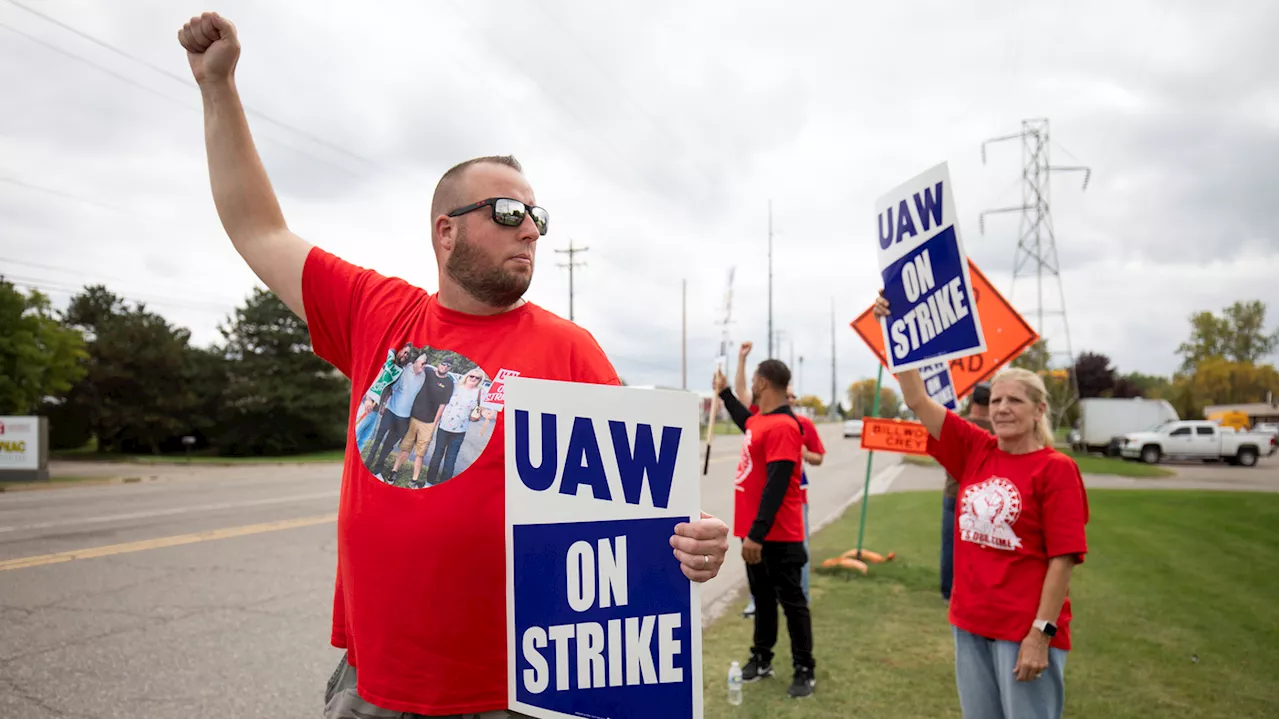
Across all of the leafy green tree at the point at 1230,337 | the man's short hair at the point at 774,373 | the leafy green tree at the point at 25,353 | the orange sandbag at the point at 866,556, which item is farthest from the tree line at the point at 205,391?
the leafy green tree at the point at 1230,337

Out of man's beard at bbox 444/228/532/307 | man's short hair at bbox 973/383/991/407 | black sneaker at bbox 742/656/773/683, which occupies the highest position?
man's beard at bbox 444/228/532/307

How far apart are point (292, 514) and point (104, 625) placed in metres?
6.89

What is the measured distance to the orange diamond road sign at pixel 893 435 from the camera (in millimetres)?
8328

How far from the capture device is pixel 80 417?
1614 inches

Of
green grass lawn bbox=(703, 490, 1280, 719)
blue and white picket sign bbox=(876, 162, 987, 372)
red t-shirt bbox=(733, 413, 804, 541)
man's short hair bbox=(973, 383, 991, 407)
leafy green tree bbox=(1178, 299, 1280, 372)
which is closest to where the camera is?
blue and white picket sign bbox=(876, 162, 987, 372)

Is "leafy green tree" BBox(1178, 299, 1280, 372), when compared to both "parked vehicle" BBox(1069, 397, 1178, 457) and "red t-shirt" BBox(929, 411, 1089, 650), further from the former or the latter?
"red t-shirt" BBox(929, 411, 1089, 650)

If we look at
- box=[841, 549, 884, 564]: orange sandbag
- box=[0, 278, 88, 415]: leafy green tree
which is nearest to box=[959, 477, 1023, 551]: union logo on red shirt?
box=[841, 549, 884, 564]: orange sandbag

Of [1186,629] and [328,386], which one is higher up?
[328,386]

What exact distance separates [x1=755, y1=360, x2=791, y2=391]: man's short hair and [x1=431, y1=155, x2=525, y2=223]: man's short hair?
3.52 meters

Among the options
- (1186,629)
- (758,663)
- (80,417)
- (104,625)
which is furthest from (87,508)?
(80,417)

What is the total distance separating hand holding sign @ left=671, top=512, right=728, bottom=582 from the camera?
182 cm

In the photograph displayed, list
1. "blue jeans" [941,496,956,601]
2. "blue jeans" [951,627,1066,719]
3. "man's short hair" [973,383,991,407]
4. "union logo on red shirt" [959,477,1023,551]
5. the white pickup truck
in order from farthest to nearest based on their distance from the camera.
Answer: the white pickup truck
"man's short hair" [973,383,991,407]
"blue jeans" [941,496,956,601]
"union logo on red shirt" [959,477,1023,551]
"blue jeans" [951,627,1066,719]

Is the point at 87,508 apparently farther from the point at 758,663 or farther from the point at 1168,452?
the point at 1168,452

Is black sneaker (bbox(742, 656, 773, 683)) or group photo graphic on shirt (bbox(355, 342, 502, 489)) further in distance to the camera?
black sneaker (bbox(742, 656, 773, 683))
